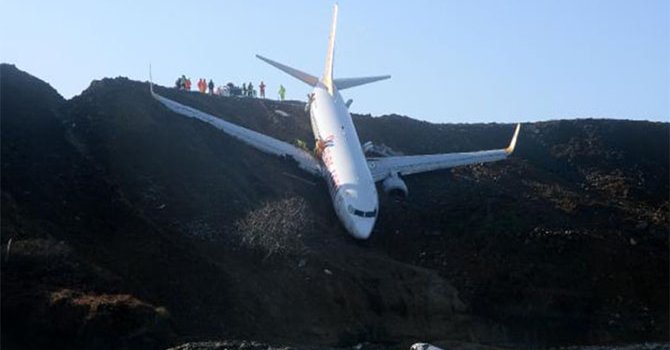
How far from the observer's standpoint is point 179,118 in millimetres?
47188

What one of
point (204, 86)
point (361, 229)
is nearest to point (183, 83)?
point (204, 86)

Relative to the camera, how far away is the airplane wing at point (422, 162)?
48.7 metres

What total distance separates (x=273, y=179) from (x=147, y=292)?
15.1 m

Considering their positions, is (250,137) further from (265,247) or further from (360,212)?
(265,247)

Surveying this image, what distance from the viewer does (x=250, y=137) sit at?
4841 cm

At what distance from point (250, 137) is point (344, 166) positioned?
6211mm

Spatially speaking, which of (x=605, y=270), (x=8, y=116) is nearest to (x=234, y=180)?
(x=8, y=116)

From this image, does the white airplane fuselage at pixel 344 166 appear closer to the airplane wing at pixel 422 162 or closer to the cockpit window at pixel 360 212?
the cockpit window at pixel 360 212

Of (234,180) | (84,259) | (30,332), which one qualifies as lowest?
(30,332)

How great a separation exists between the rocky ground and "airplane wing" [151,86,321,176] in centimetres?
60

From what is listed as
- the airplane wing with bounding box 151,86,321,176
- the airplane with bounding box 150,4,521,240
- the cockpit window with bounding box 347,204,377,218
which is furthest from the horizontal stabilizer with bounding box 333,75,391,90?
the cockpit window with bounding box 347,204,377,218

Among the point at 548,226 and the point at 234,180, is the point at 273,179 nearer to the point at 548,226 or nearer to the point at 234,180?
the point at 234,180

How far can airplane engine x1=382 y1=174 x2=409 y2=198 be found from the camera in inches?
1839

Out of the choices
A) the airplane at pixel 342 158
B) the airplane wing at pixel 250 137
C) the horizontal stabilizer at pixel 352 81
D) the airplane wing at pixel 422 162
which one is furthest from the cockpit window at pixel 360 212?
the horizontal stabilizer at pixel 352 81
